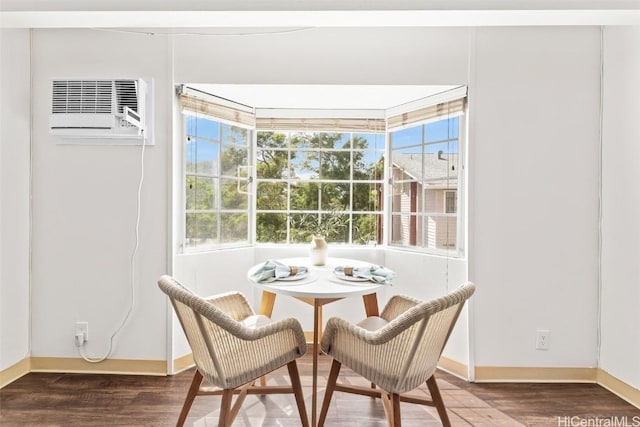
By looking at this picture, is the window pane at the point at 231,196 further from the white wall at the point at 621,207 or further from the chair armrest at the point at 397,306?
the white wall at the point at 621,207

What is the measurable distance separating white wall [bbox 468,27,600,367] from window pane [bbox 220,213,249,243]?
1773 mm

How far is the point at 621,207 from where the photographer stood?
212 cm

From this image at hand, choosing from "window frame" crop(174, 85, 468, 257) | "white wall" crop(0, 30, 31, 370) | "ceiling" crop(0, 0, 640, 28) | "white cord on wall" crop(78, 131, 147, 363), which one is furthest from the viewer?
"window frame" crop(174, 85, 468, 257)

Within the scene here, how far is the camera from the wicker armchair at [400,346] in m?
1.38

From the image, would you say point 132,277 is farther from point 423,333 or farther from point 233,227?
point 423,333

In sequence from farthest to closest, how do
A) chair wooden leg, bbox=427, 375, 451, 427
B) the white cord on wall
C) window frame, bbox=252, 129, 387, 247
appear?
1. window frame, bbox=252, 129, 387, 247
2. the white cord on wall
3. chair wooden leg, bbox=427, 375, 451, 427

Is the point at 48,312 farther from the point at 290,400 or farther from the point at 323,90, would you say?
the point at 323,90

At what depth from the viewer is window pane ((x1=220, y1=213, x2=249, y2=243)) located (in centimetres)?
272

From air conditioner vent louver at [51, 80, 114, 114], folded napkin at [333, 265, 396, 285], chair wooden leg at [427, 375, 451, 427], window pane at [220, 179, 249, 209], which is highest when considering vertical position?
air conditioner vent louver at [51, 80, 114, 114]

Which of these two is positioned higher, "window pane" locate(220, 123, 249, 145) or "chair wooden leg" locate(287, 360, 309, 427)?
"window pane" locate(220, 123, 249, 145)

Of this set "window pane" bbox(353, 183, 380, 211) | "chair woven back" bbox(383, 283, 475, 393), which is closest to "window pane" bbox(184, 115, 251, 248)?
"window pane" bbox(353, 183, 380, 211)

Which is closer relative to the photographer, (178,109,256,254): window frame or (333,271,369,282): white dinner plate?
(333,271,369,282): white dinner plate

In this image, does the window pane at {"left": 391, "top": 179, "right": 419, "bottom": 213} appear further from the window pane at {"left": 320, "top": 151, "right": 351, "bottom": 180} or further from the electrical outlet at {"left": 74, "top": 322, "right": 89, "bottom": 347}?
the electrical outlet at {"left": 74, "top": 322, "right": 89, "bottom": 347}

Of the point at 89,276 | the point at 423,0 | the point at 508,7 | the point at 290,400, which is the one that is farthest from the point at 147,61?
the point at 290,400
